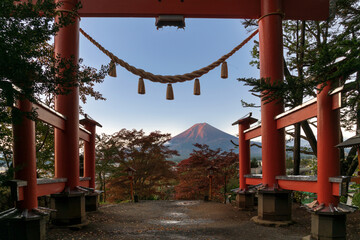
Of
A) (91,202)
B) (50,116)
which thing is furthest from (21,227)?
(91,202)

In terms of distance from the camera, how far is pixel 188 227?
20.9 ft

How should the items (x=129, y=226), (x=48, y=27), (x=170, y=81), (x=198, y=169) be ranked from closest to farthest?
1. (x=48, y=27)
2. (x=129, y=226)
3. (x=170, y=81)
4. (x=198, y=169)

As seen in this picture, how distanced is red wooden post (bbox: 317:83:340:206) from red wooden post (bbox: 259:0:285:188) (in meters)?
1.90

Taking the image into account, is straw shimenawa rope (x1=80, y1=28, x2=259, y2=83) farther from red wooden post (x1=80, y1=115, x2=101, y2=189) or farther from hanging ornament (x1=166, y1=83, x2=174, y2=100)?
red wooden post (x1=80, y1=115, x2=101, y2=189)

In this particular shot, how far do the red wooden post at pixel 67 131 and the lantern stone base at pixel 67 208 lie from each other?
32 cm

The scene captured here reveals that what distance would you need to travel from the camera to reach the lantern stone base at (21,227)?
4.17 metres

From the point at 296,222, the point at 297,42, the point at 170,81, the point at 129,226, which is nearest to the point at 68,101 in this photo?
the point at 170,81

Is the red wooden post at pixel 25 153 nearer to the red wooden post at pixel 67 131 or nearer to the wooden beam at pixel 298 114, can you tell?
the red wooden post at pixel 67 131

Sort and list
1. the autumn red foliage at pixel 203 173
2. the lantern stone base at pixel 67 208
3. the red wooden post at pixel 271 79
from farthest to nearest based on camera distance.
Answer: the autumn red foliage at pixel 203 173
the red wooden post at pixel 271 79
the lantern stone base at pixel 67 208

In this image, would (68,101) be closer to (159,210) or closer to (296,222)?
(159,210)

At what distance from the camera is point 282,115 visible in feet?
20.4

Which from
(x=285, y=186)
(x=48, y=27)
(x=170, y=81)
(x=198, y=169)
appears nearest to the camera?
(x=48, y=27)

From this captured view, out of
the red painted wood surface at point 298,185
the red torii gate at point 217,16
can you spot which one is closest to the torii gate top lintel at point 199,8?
the red torii gate at point 217,16

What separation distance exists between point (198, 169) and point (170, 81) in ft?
23.6
